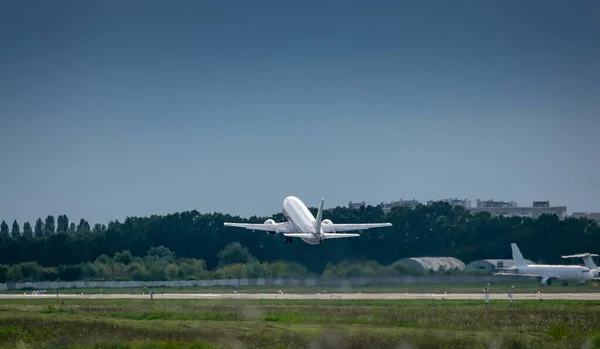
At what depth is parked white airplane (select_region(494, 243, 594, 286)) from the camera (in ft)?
373

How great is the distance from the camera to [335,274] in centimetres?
9306

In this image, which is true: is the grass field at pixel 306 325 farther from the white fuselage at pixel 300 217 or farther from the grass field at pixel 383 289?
the white fuselage at pixel 300 217

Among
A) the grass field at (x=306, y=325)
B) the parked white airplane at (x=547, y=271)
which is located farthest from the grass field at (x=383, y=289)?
the grass field at (x=306, y=325)

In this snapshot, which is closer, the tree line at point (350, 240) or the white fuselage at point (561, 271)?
the tree line at point (350, 240)

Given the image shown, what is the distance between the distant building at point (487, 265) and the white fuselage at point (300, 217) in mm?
17548

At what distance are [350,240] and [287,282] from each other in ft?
58.9

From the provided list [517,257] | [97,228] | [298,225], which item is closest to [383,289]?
[298,225]

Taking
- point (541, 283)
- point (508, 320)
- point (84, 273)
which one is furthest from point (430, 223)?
point (508, 320)

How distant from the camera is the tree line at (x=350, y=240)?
4358 inches

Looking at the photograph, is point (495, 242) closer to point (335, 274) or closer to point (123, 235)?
point (335, 274)

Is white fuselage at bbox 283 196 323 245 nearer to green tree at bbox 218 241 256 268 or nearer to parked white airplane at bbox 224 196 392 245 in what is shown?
parked white airplane at bbox 224 196 392 245

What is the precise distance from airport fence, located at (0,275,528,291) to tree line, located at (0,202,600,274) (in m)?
3.45

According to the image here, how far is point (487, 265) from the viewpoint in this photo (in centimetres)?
11431

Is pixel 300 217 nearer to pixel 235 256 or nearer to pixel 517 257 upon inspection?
pixel 235 256
